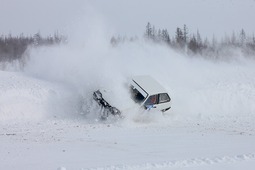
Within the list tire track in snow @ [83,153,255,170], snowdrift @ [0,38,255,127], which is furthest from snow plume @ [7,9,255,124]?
tire track in snow @ [83,153,255,170]

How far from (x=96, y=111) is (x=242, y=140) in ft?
24.9

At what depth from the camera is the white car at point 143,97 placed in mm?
18188

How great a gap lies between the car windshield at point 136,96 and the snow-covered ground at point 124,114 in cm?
48

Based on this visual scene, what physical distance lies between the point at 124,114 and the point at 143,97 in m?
1.47

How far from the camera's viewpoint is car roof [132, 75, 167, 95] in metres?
19.0

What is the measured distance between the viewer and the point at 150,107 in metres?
18.6

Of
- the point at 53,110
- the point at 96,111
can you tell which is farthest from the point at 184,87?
the point at 53,110

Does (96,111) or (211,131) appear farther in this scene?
(96,111)

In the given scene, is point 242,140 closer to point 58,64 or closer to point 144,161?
point 144,161

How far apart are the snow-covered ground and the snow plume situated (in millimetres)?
65

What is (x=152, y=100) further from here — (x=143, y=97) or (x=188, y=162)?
(x=188, y=162)

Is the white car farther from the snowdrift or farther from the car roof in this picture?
the snowdrift

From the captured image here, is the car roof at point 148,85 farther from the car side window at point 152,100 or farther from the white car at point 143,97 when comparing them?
the car side window at point 152,100

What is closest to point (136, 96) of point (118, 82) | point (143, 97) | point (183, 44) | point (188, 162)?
point (143, 97)
